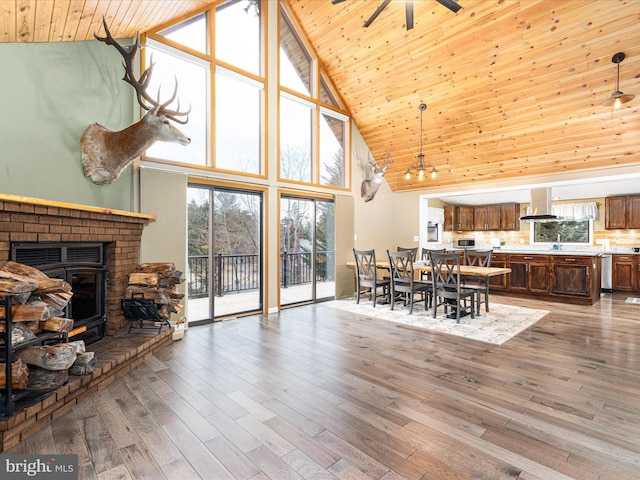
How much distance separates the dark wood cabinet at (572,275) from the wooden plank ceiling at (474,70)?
166 cm

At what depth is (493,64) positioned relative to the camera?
15.5ft

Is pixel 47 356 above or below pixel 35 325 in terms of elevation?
below

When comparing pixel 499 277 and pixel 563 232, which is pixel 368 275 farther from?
pixel 563 232

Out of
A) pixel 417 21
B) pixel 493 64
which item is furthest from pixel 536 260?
pixel 417 21

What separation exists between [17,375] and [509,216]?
989 cm

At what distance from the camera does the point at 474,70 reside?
4.93 m

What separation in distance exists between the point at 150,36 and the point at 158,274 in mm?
3049

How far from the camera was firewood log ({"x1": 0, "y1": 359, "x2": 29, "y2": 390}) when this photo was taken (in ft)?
6.43

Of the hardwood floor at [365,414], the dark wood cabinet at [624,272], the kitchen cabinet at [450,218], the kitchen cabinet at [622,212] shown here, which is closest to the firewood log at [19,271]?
the hardwood floor at [365,414]

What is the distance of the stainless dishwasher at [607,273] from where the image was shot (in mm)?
7344

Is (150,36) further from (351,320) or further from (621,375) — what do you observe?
(621,375)

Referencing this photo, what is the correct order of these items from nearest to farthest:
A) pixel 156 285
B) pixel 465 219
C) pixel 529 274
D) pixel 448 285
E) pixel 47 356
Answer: pixel 47 356
pixel 156 285
pixel 448 285
pixel 529 274
pixel 465 219

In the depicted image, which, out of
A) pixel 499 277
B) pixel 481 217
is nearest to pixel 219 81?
pixel 499 277

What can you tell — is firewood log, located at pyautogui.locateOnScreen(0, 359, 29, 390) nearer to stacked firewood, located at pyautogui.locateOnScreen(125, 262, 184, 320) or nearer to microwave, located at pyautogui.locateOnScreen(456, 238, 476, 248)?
stacked firewood, located at pyautogui.locateOnScreen(125, 262, 184, 320)
